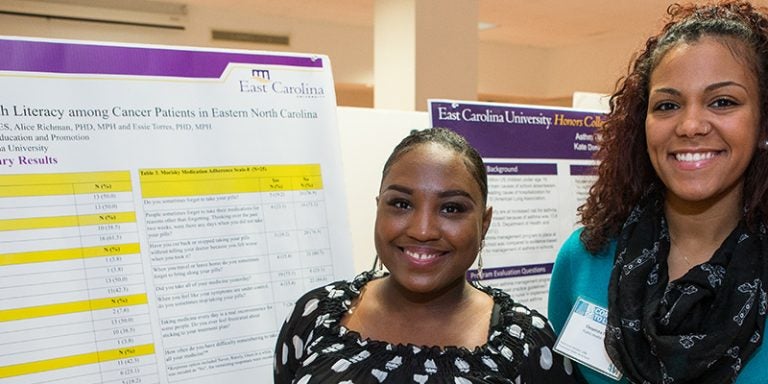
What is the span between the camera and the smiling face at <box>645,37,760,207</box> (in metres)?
1.26

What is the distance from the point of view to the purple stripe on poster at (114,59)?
1377 millimetres

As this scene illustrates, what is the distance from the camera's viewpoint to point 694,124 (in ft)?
4.13

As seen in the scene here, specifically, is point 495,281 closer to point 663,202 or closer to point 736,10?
Answer: point 663,202

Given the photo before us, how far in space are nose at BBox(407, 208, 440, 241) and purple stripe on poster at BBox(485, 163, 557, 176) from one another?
0.99 meters

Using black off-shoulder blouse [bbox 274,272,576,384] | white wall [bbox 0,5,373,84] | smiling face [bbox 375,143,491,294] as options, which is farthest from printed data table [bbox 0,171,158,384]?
white wall [bbox 0,5,373,84]

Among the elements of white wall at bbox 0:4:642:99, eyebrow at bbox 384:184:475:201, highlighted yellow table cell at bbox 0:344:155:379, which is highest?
white wall at bbox 0:4:642:99

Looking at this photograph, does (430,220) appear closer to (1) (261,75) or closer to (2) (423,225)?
(2) (423,225)

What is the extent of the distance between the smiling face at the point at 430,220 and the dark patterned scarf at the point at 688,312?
1.17 ft

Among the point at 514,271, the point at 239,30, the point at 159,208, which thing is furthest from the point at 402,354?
the point at 239,30

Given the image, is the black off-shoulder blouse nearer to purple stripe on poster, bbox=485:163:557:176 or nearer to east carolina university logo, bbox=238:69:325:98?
east carolina university logo, bbox=238:69:325:98

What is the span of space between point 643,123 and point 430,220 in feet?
2.00

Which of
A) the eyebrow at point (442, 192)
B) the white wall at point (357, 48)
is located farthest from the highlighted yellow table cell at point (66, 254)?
the white wall at point (357, 48)

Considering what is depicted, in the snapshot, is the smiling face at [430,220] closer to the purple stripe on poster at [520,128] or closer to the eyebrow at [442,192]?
the eyebrow at [442,192]

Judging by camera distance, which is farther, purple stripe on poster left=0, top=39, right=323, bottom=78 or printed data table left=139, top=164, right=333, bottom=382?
printed data table left=139, top=164, right=333, bottom=382
